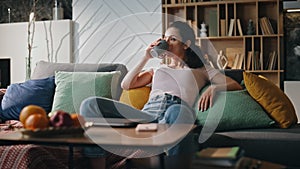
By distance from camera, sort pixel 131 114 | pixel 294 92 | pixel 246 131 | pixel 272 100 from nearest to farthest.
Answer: pixel 131 114, pixel 246 131, pixel 272 100, pixel 294 92

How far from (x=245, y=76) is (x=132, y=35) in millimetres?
2892

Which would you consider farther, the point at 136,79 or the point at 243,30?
the point at 243,30

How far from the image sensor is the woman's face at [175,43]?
327cm

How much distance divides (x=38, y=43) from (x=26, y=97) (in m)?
2.70

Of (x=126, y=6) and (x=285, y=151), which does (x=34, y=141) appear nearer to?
(x=285, y=151)

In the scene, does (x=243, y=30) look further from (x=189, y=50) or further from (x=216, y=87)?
(x=216, y=87)

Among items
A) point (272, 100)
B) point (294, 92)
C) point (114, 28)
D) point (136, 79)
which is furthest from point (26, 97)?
point (294, 92)

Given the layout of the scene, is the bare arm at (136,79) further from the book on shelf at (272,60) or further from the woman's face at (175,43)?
the book on shelf at (272,60)

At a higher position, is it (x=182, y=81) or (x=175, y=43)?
(x=175, y=43)

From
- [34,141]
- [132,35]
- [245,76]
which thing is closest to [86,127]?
[34,141]

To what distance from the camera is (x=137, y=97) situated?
3.37m

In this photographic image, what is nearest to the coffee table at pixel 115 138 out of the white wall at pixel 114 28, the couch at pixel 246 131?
the couch at pixel 246 131

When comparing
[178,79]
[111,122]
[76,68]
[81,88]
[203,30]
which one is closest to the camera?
[111,122]

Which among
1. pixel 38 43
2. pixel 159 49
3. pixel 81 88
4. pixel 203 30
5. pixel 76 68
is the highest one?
pixel 203 30
